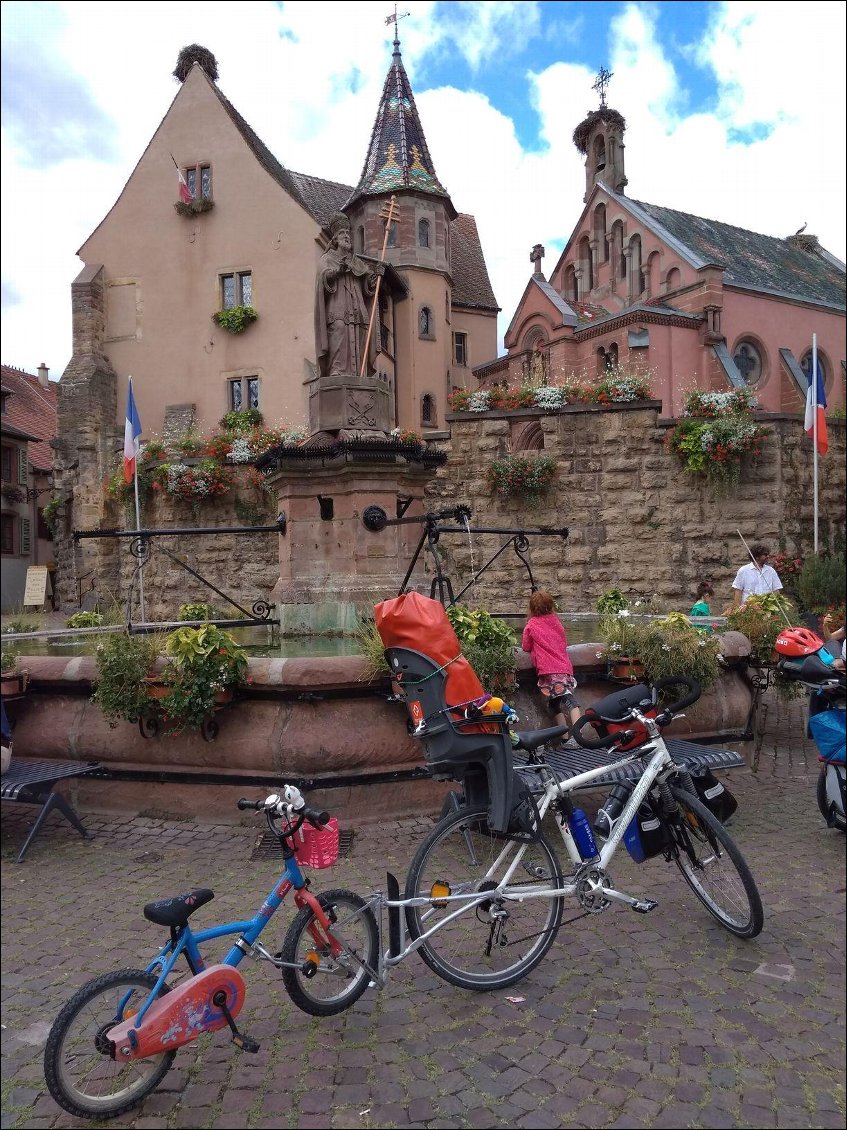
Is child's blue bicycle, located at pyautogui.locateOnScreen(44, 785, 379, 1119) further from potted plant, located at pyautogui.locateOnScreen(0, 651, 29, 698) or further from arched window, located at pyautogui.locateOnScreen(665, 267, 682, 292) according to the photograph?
arched window, located at pyautogui.locateOnScreen(665, 267, 682, 292)

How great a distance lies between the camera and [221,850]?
4805mm

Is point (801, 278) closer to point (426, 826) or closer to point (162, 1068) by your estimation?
point (426, 826)

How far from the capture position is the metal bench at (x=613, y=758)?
13.3 feet

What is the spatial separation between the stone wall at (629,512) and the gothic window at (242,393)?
12.5 metres

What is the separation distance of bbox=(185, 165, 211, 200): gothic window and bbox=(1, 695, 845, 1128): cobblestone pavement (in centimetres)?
2809

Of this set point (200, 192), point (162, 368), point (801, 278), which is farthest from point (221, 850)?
point (801, 278)

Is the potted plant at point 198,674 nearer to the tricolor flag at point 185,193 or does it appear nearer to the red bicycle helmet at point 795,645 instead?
the red bicycle helmet at point 795,645

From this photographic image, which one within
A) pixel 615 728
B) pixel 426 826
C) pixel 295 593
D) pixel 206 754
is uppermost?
pixel 295 593

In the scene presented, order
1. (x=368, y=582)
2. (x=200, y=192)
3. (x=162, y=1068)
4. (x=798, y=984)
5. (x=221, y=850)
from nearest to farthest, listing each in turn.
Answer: (x=162, y=1068), (x=798, y=984), (x=221, y=850), (x=368, y=582), (x=200, y=192)

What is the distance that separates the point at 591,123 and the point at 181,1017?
51379 mm

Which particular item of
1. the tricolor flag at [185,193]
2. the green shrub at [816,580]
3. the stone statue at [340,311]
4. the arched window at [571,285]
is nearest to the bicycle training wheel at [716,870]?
the stone statue at [340,311]

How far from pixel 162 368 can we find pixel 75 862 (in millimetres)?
26965

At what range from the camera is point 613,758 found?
4.20 metres

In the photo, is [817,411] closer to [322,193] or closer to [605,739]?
[605,739]
